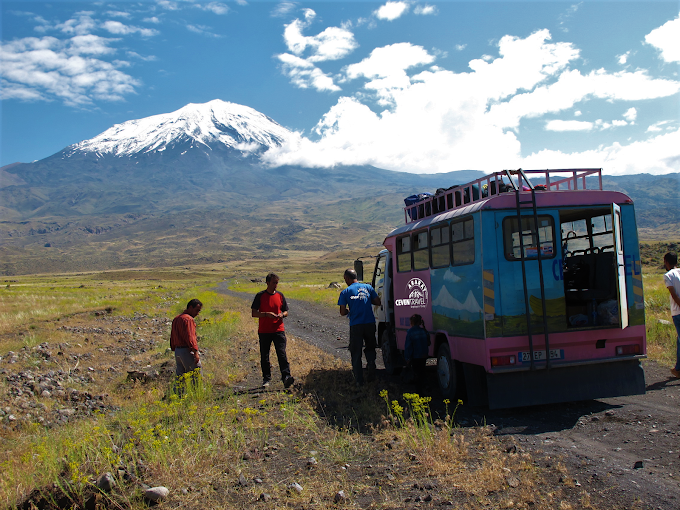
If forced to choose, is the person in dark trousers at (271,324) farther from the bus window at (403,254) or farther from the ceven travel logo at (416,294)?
the bus window at (403,254)

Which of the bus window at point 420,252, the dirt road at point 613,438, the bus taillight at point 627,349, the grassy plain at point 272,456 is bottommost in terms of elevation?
the dirt road at point 613,438

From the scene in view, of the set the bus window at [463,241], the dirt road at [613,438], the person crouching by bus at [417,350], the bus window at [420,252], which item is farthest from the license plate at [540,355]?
the bus window at [420,252]

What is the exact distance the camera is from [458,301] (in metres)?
8.00

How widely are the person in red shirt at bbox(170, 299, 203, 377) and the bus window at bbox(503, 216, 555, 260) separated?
17.2ft

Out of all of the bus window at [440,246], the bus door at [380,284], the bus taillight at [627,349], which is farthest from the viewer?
the bus door at [380,284]

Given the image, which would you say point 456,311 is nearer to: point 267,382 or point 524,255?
point 524,255

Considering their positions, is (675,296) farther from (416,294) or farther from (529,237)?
(416,294)

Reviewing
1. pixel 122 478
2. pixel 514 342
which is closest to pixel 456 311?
pixel 514 342

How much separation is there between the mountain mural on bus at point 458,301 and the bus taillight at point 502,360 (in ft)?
1.29

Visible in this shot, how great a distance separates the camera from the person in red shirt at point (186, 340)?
8.51 meters

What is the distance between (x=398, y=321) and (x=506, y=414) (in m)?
3.42

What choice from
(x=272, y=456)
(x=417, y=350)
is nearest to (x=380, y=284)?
(x=417, y=350)

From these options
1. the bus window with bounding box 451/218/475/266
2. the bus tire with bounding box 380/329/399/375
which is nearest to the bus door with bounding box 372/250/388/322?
the bus tire with bounding box 380/329/399/375

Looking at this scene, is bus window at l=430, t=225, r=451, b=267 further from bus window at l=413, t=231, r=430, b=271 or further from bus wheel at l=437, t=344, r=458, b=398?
bus wheel at l=437, t=344, r=458, b=398
